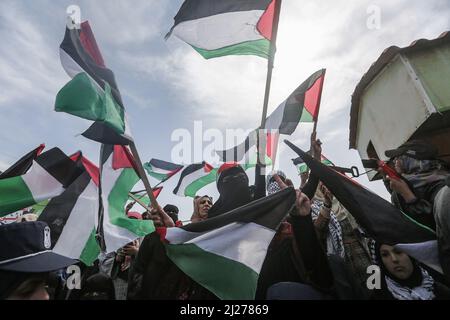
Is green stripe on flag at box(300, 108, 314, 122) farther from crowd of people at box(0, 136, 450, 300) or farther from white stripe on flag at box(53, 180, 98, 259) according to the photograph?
white stripe on flag at box(53, 180, 98, 259)

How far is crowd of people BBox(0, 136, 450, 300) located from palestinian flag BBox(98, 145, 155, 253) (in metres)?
0.44

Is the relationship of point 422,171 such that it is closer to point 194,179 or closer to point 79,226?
point 79,226

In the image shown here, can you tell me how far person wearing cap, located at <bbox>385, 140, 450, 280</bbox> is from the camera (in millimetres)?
1786

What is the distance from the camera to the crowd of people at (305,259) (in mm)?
1715

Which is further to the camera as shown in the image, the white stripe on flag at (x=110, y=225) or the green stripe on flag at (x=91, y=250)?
the green stripe on flag at (x=91, y=250)

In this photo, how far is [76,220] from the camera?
3363 mm

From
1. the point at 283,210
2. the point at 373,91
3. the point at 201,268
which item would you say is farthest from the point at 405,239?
the point at 373,91

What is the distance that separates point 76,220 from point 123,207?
0.57m

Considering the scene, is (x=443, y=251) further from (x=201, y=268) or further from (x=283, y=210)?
(x=201, y=268)

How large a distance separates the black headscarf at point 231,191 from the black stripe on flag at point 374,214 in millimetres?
814

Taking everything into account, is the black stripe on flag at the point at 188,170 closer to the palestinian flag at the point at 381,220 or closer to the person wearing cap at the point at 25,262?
the palestinian flag at the point at 381,220

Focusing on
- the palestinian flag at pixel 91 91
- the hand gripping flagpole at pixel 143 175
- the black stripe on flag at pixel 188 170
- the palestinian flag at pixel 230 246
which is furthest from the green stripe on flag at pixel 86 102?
the black stripe on flag at pixel 188 170

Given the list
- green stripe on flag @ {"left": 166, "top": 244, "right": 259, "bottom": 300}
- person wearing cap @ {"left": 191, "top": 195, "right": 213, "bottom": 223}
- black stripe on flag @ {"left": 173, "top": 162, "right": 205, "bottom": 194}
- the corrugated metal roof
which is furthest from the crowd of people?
black stripe on flag @ {"left": 173, "top": 162, "right": 205, "bottom": 194}

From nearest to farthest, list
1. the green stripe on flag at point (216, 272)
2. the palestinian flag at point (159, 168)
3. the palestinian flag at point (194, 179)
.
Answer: the green stripe on flag at point (216, 272)
the palestinian flag at point (194, 179)
the palestinian flag at point (159, 168)
